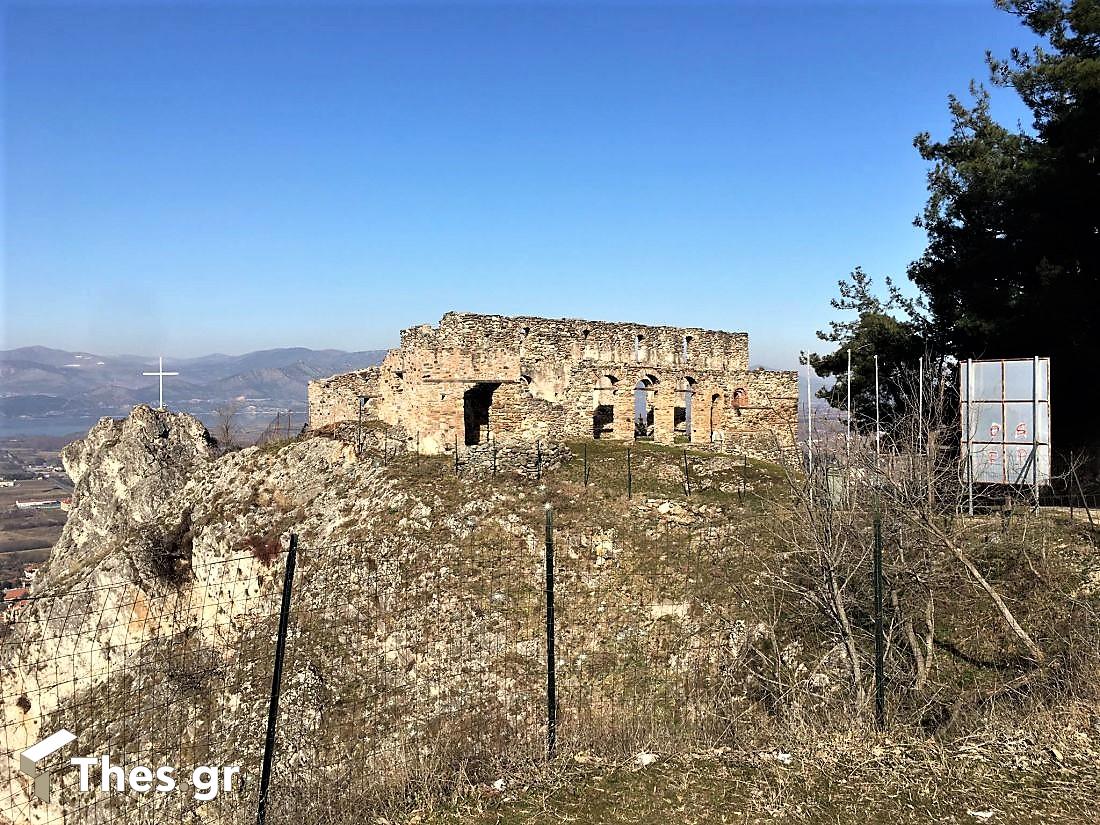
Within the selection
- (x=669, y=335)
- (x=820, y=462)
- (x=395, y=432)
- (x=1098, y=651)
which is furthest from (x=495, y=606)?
(x=669, y=335)

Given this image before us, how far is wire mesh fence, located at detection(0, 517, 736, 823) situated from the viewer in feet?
26.1

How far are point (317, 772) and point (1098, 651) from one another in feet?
29.1

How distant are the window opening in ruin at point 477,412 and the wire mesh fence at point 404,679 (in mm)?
7568

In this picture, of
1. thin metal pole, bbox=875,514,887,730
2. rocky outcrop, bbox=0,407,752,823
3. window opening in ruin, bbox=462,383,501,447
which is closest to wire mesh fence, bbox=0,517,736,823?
rocky outcrop, bbox=0,407,752,823

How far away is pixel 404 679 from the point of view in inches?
477

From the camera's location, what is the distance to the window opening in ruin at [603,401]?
2527 cm

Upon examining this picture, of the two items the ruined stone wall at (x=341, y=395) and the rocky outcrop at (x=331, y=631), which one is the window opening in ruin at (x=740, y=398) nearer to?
the rocky outcrop at (x=331, y=631)

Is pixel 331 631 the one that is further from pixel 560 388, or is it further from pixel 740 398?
pixel 740 398

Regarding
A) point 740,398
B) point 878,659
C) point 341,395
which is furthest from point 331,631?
point 740,398

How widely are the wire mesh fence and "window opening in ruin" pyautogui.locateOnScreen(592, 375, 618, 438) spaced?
10526 millimetres

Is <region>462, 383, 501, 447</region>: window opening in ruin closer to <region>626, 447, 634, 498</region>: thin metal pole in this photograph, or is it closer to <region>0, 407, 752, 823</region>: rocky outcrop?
<region>0, 407, 752, 823</region>: rocky outcrop

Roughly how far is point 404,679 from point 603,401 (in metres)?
14.8

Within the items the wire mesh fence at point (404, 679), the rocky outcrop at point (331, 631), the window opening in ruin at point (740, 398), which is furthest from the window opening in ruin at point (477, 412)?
the window opening in ruin at point (740, 398)

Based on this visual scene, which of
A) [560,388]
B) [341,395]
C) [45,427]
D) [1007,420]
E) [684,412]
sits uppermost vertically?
[560,388]
